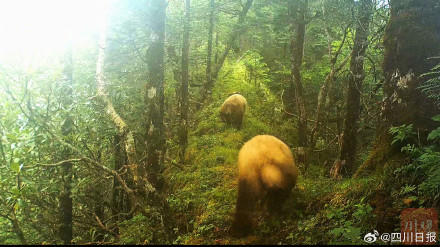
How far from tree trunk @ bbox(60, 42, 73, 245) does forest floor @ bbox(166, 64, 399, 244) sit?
1.99 m

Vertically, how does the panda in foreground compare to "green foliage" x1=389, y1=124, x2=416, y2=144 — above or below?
below

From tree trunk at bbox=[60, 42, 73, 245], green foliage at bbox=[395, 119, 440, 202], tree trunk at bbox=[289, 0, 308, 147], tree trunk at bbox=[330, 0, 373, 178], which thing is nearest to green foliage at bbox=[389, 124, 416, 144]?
green foliage at bbox=[395, 119, 440, 202]

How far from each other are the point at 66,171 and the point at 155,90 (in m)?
2.36

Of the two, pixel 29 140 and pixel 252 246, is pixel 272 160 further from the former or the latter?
pixel 29 140

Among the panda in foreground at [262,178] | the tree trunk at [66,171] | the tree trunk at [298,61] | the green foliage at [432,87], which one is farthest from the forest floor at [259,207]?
the tree trunk at [66,171]

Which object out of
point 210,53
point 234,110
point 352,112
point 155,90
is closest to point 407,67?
point 352,112

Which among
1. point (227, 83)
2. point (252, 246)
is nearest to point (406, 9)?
point (252, 246)

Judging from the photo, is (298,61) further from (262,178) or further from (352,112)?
(262,178)

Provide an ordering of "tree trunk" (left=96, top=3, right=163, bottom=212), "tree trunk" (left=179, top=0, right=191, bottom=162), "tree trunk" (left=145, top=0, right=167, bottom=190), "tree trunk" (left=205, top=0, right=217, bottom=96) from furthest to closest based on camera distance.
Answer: "tree trunk" (left=205, top=0, right=217, bottom=96) → "tree trunk" (left=179, top=0, right=191, bottom=162) → "tree trunk" (left=145, top=0, right=167, bottom=190) → "tree trunk" (left=96, top=3, right=163, bottom=212)

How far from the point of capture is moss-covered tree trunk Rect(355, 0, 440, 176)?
4.15m

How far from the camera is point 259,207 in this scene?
188 inches

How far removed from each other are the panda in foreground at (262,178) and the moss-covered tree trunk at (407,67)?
129 cm

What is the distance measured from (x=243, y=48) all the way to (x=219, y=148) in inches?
Answer: 640

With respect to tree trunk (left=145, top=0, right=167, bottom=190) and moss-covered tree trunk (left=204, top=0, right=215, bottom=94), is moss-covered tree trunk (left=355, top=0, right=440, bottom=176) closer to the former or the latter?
tree trunk (left=145, top=0, right=167, bottom=190)
